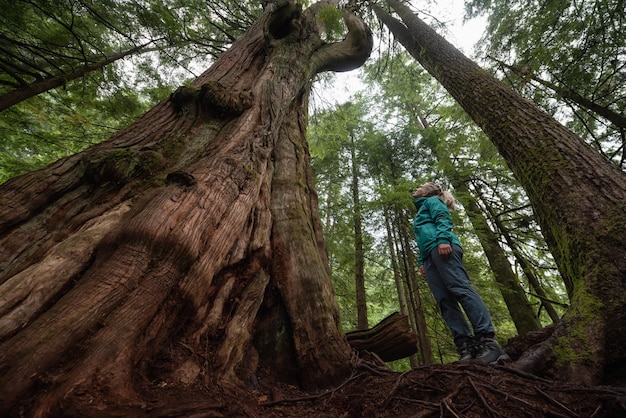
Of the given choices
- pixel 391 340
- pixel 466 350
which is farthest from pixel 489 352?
pixel 391 340

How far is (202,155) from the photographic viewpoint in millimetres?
2244

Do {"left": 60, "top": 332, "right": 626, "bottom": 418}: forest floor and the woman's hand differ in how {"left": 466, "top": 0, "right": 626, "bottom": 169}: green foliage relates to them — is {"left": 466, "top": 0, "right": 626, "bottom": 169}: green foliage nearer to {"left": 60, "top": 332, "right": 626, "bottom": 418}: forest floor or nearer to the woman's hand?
the woman's hand

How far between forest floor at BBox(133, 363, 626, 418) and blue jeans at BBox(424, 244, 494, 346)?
1.01m

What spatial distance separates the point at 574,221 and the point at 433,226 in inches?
49.1

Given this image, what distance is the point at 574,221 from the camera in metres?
2.07

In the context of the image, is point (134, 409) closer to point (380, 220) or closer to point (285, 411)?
point (285, 411)

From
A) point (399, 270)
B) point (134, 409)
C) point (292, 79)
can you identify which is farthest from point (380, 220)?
point (134, 409)

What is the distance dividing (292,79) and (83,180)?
8.71ft

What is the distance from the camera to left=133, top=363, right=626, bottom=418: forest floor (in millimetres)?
1202

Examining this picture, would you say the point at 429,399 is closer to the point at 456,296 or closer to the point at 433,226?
the point at 456,296

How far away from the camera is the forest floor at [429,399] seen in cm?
120

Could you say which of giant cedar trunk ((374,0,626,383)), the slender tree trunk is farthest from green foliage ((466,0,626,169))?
the slender tree trunk

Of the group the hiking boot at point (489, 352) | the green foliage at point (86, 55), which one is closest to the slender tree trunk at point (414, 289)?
the hiking boot at point (489, 352)

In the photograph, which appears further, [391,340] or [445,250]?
[445,250]
